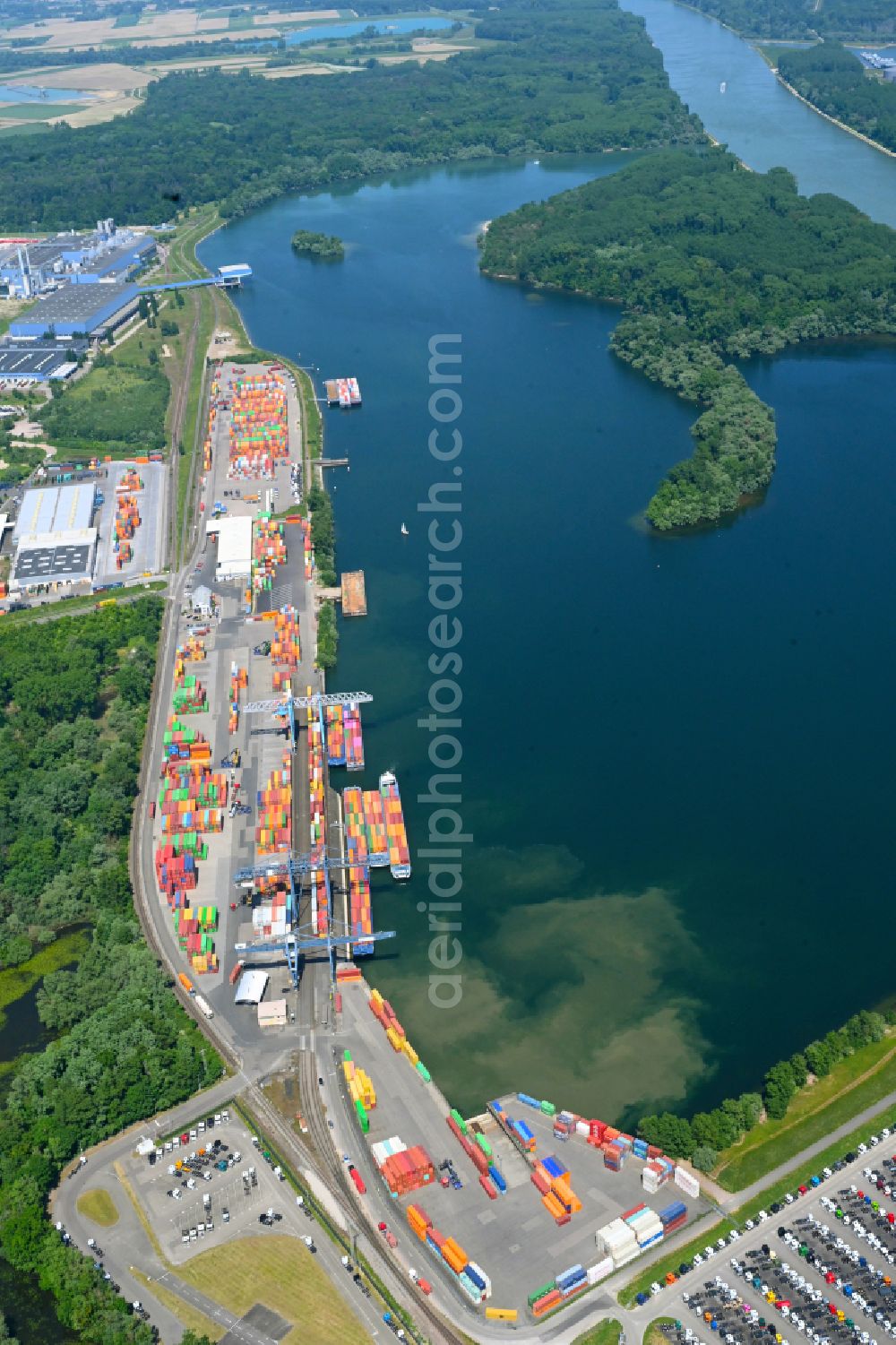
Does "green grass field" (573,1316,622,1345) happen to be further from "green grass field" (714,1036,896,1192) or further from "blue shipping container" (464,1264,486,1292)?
"green grass field" (714,1036,896,1192)

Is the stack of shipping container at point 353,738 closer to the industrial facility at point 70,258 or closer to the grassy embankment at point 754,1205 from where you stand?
the grassy embankment at point 754,1205

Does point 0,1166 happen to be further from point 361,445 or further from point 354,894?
point 361,445

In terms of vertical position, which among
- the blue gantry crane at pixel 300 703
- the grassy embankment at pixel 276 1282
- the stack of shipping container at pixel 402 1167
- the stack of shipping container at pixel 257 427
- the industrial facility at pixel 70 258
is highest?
the industrial facility at pixel 70 258

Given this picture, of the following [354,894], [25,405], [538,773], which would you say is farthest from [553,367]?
[354,894]

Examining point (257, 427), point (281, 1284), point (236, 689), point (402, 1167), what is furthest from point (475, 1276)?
point (257, 427)

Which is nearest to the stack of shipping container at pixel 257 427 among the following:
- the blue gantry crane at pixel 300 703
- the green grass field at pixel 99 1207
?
the blue gantry crane at pixel 300 703
